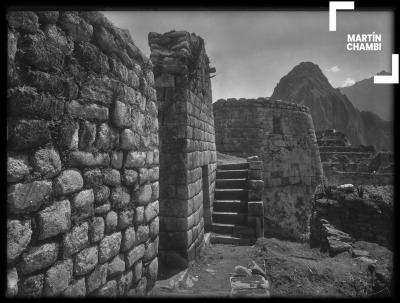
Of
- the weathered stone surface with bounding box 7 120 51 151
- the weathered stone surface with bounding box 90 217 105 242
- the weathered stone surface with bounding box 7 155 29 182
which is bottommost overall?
the weathered stone surface with bounding box 90 217 105 242

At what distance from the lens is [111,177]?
9.29 feet

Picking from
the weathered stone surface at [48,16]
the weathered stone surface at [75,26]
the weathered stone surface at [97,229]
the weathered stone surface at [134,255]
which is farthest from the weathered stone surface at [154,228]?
the weathered stone surface at [48,16]

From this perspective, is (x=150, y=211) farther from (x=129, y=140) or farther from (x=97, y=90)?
(x=97, y=90)

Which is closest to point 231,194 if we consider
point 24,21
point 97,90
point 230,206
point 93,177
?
point 230,206

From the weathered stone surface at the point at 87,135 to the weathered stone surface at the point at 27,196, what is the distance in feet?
1.55

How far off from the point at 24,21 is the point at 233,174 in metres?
7.17

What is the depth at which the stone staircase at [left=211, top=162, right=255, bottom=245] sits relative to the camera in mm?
6941

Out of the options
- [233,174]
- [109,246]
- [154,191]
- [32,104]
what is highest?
[32,104]

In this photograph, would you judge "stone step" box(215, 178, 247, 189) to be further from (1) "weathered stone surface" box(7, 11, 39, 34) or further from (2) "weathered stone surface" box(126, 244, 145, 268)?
(1) "weathered stone surface" box(7, 11, 39, 34)

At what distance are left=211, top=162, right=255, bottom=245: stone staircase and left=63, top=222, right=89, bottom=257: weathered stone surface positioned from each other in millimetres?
4812

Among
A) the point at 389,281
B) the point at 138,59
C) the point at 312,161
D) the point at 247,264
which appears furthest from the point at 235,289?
the point at 312,161

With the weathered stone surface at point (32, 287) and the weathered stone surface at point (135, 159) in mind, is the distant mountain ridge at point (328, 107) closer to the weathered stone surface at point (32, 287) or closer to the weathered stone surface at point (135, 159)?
the weathered stone surface at point (135, 159)

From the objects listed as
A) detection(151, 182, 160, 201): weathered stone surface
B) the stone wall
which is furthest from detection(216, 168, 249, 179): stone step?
detection(151, 182, 160, 201): weathered stone surface

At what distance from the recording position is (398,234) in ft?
8.79
